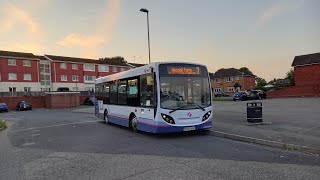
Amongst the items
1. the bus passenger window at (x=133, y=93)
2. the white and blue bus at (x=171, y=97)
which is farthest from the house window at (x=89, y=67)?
the white and blue bus at (x=171, y=97)

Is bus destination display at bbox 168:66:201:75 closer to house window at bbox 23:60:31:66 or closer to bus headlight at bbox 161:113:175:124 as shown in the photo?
bus headlight at bbox 161:113:175:124

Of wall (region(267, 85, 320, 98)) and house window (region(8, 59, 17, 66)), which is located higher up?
house window (region(8, 59, 17, 66))

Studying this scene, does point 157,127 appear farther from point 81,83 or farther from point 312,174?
point 81,83

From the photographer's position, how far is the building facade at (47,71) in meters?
59.0

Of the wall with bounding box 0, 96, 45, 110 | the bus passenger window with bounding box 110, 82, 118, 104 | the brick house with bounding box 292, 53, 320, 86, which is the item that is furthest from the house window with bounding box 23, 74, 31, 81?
the bus passenger window with bounding box 110, 82, 118, 104

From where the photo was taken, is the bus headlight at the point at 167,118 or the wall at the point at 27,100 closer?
the bus headlight at the point at 167,118

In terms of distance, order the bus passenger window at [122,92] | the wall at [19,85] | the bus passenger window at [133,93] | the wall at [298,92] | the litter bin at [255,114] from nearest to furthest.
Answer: the bus passenger window at [133,93], the litter bin at [255,114], the bus passenger window at [122,92], the wall at [298,92], the wall at [19,85]

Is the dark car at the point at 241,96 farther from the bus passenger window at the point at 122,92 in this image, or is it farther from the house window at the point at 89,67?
the house window at the point at 89,67

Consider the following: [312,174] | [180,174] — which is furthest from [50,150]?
[312,174]

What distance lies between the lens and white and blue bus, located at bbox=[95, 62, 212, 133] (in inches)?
460

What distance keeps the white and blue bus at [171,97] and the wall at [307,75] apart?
41949mm

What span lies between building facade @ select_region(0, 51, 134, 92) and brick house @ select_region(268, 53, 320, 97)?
→ 41.3 meters

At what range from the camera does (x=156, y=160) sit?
26.3 ft

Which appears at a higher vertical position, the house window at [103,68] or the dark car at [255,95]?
the house window at [103,68]
